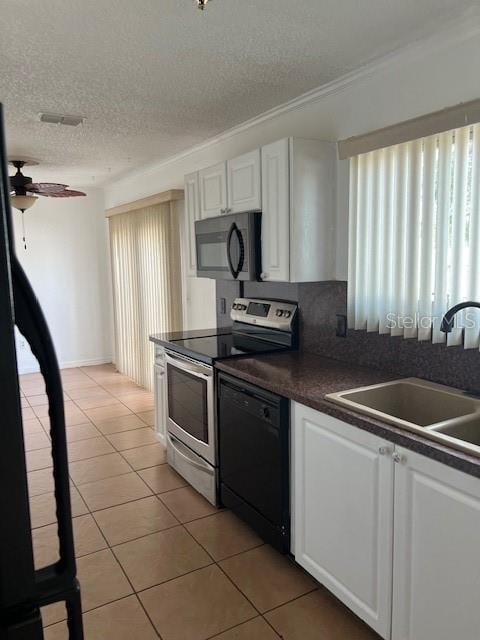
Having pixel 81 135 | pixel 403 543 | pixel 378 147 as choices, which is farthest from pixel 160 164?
pixel 403 543

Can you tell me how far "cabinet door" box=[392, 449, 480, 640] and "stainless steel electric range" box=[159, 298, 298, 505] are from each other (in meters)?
1.35

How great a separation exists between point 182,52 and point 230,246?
3.75ft

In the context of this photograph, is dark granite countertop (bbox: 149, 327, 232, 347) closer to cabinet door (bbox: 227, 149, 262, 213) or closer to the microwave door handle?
the microwave door handle

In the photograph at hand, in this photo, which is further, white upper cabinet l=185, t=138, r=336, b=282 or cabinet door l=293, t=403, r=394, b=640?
white upper cabinet l=185, t=138, r=336, b=282

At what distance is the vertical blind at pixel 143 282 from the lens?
15.7 ft

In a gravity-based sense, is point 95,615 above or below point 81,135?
below

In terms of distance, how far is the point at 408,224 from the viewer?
88.3 inches

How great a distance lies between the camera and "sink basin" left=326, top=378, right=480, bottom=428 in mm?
1991

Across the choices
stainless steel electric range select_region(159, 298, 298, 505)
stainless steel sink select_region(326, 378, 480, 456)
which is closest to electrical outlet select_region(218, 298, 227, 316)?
stainless steel electric range select_region(159, 298, 298, 505)

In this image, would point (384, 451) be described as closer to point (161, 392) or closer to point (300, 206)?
point (300, 206)

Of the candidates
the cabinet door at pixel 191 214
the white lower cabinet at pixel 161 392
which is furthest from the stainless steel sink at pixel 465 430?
the cabinet door at pixel 191 214

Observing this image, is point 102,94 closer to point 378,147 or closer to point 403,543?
point 378,147

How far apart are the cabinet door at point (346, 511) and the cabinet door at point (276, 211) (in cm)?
89

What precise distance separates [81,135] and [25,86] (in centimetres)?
108
